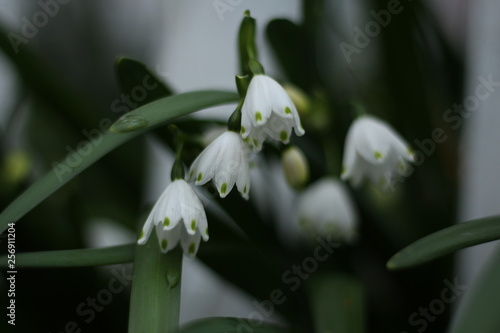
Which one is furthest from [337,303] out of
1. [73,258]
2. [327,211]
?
[73,258]

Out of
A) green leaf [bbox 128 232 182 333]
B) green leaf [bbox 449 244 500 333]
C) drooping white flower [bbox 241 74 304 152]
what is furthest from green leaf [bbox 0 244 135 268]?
green leaf [bbox 449 244 500 333]

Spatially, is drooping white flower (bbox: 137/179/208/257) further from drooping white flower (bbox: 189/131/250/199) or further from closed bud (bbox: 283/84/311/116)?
closed bud (bbox: 283/84/311/116)

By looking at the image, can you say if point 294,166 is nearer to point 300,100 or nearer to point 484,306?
point 300,100

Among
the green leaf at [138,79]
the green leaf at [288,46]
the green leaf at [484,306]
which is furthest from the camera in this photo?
the green leaf at [288,46]

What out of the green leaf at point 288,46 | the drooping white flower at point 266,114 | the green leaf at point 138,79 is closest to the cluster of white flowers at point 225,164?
the drooping white flower at point 266,114

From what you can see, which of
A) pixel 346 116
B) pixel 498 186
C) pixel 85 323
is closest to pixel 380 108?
pixel 346 116

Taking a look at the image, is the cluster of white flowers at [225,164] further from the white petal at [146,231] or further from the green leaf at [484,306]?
the green leaf at [484,306]

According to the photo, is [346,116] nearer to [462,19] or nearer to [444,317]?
[444,317]
